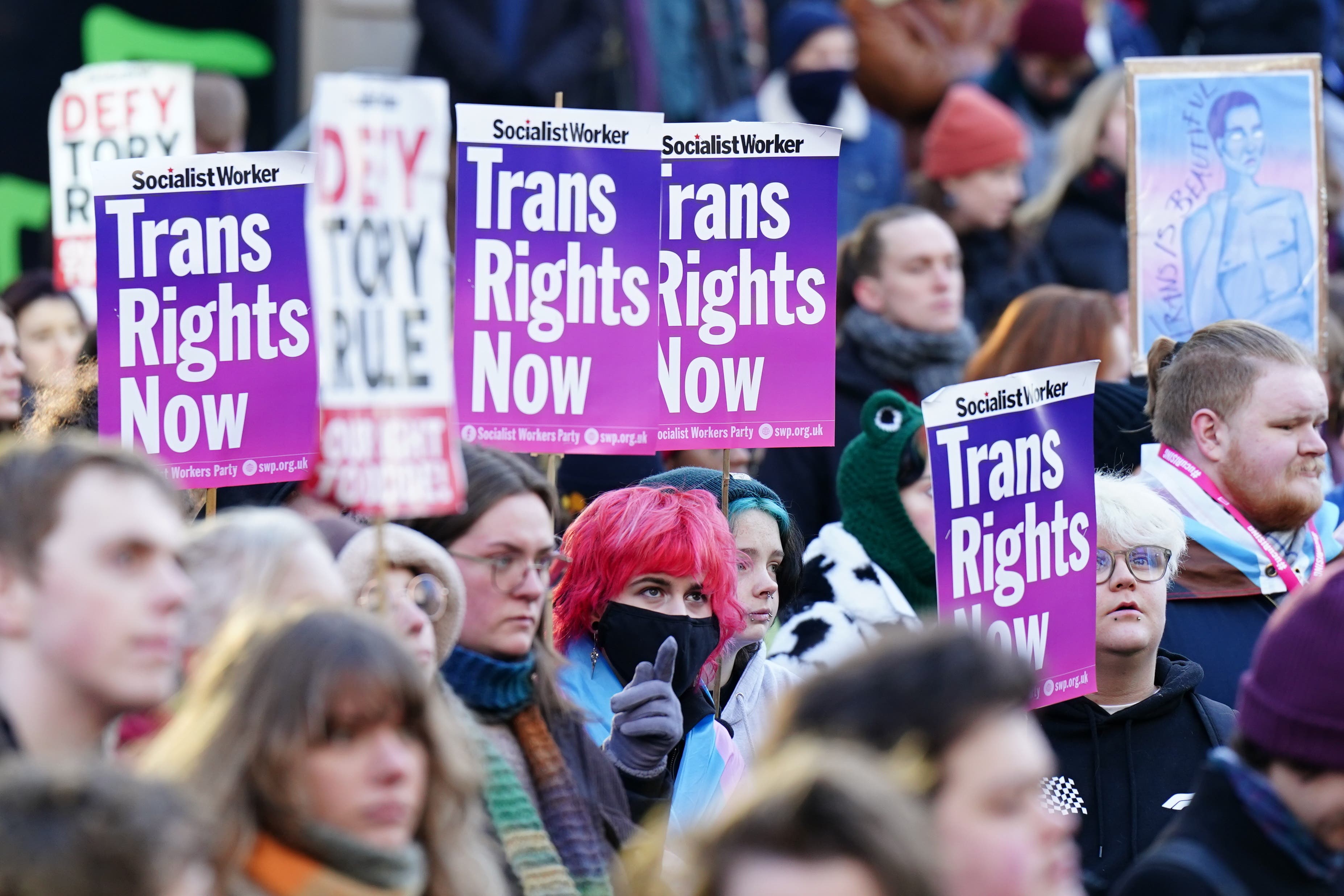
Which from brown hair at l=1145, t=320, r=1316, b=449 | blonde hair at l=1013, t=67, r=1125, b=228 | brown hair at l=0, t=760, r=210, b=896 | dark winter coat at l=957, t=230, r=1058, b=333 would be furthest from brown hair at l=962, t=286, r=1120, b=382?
brown hair at l=0, t=760, r=210, b=896

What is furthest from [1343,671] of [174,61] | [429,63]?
[174,61]

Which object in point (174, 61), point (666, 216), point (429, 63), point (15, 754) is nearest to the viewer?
point (15, 754)

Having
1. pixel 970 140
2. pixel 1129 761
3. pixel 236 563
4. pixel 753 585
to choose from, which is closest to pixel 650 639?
pixel 753 585

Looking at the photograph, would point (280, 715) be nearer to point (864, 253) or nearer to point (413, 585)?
point (413, 585)

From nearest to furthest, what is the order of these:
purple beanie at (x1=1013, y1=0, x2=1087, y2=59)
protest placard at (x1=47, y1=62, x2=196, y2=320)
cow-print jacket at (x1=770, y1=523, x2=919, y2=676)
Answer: cow-print jacket at (x1=770, y1=523, x2=919, y2=676) < protest placard at (x1=47, y1=62, x2=196, y2=320) < purple beanie at (x1=1013, y1=0, x2=1087, y2=59)

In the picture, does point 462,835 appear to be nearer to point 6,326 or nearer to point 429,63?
point 6,326

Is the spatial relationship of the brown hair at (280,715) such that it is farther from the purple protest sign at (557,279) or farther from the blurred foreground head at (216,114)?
the blurred foreground head at (216,114)

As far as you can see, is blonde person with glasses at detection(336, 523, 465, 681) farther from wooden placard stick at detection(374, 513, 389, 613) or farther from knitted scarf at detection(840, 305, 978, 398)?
knitted scarf at detection(840, 305, 978, 398)

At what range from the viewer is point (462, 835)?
11.1 ft

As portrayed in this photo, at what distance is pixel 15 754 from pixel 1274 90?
5.34 meters

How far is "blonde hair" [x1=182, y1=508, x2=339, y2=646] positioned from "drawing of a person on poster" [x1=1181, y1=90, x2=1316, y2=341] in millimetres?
4299

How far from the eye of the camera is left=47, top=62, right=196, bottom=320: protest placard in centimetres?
743

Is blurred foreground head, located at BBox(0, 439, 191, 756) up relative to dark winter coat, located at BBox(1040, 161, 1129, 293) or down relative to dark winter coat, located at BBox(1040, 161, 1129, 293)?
down

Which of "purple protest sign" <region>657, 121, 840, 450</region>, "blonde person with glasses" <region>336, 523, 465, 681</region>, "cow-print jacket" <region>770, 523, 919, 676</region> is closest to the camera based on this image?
"blonde person with glasses" <region>336, 523, 465, 681</region>
